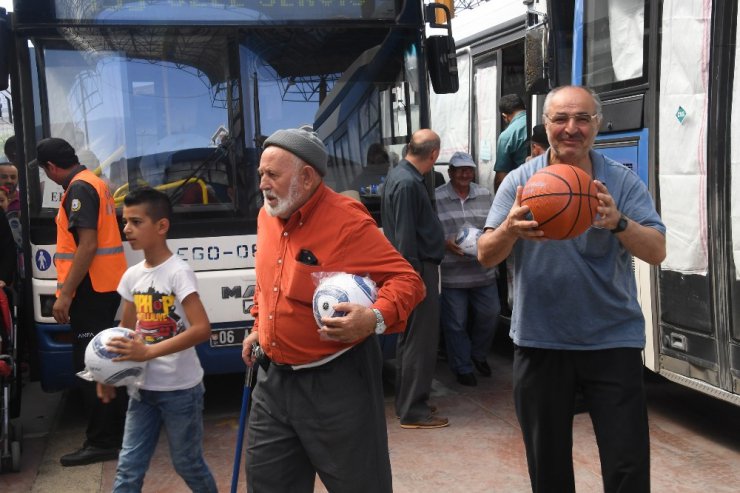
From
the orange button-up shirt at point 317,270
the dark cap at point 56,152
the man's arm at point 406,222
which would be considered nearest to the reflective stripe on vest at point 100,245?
the dark cap at point 56,152

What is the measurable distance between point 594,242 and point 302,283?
3.69 ft

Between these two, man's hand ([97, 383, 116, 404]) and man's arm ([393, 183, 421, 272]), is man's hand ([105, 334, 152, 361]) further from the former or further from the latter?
man's arm ([393, 183, 421, 272])

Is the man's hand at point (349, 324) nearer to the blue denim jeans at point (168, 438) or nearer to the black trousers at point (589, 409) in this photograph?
the black trousers at point (589, 409)

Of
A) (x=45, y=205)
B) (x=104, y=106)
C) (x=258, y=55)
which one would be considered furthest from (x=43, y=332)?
(x=258, y=55)

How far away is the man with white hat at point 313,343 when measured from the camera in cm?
318

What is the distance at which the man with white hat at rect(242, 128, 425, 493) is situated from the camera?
10.4 ft

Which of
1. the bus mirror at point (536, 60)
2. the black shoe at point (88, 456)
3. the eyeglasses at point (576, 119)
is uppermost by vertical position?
the bus mirror at point (536, 60)

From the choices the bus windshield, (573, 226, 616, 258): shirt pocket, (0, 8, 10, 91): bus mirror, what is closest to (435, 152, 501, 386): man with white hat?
the bus windshield

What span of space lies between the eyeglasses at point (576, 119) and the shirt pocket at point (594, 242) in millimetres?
392

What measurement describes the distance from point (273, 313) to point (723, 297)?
9.69 feet

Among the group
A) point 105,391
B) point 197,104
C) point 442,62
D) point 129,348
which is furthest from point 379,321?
point 442,62

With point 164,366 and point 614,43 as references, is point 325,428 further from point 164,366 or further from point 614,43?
point 614,43

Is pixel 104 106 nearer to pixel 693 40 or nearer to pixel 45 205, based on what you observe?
pixel 45 205

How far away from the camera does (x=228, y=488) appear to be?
5.25 m
